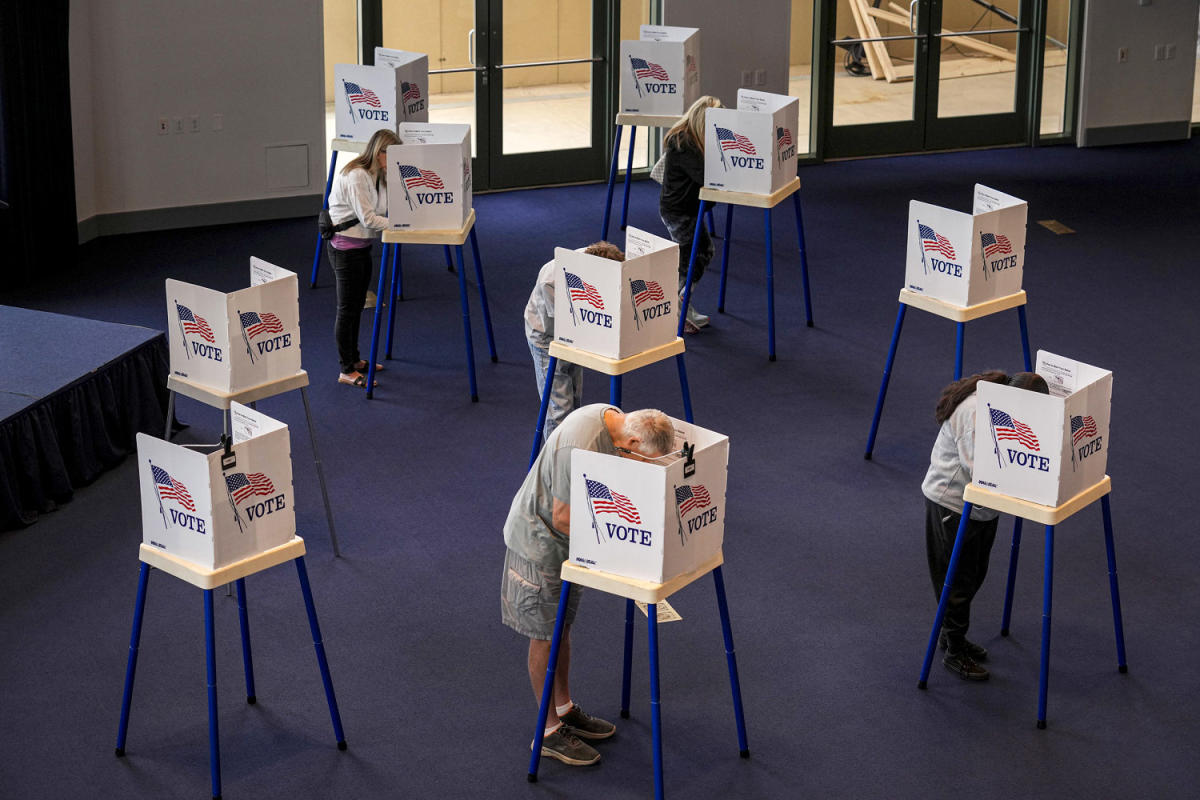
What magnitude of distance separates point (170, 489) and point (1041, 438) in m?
2.81

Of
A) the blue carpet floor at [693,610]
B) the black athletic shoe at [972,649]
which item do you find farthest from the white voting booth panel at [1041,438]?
the blue carpet floor at [693,610]

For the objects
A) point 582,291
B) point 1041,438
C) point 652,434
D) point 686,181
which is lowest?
point 1041,438

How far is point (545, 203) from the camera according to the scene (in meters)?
11.8

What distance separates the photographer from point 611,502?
4.33 meters

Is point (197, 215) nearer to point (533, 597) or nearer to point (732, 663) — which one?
point (533, 597)

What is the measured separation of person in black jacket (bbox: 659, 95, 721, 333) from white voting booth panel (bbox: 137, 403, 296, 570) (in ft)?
13.7

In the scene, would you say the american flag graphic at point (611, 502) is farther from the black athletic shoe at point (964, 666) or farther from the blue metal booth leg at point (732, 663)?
the black athletic shoe at point (964, 666)

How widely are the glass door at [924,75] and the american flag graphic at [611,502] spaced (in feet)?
30.2

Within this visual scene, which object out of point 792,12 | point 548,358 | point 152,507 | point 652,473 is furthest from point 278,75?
point 652,473

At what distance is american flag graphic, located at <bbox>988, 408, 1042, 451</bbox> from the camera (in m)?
4.84

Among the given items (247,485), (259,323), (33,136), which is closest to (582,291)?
(259,323)

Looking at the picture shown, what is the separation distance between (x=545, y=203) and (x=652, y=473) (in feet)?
25.6

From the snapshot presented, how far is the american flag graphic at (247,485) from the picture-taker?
4.48 m

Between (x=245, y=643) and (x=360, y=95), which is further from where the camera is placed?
(x=360, y=95)
